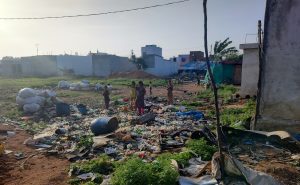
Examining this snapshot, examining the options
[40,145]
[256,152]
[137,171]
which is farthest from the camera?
[40,145]

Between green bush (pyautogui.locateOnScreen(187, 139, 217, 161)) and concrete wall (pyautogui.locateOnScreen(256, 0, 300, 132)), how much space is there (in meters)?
2.42

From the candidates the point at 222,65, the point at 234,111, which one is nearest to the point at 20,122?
the point at 234,111

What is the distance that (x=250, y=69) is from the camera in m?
17.1

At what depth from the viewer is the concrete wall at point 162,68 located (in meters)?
50.2

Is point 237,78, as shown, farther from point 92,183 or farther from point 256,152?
point 92,183

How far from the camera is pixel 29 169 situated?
24.5 ft

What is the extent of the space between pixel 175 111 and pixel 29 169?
324 inches

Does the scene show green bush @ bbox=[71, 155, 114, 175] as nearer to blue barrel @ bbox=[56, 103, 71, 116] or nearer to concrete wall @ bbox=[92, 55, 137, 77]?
blue barrel @ bbox=[56, 103, 71, 116]

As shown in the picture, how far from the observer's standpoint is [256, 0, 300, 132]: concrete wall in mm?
8406

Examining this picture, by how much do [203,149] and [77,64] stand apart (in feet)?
140

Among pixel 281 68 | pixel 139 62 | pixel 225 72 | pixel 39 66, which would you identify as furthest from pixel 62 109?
pixel 39 66

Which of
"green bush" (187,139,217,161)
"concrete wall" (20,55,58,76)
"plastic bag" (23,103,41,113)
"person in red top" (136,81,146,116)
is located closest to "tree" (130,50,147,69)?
"concrete wall" (20,55,58,76)

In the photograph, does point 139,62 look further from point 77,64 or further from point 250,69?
point 250,69

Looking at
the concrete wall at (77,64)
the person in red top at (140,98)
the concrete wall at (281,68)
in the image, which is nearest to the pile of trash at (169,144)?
the concrete wall at (281,68)
